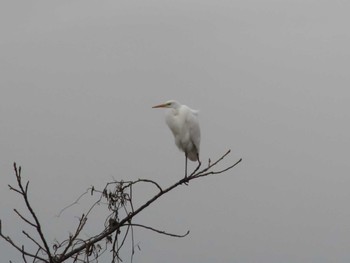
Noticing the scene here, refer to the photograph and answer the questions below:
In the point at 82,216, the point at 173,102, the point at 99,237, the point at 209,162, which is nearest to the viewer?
the point at 82,216

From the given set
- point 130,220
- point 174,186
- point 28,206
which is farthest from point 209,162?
point 28,206

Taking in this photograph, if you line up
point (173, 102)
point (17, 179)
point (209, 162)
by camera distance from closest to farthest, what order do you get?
1. point (17, 179)
2. point (209, 162)
3. point (173, 102)

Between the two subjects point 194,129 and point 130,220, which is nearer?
point 130,220

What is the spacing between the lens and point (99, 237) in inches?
164

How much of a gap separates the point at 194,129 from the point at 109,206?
5547 millimetres

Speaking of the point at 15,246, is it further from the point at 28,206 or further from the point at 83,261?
the point at 83,261

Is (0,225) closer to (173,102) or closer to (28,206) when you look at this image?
(28,206)

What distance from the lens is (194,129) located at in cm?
1023

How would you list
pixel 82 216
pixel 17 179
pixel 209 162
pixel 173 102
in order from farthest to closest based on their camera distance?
pixel 173 102
pixel 209 162
pixel 82 216
pixel 17 179

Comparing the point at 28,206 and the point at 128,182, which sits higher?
the point at 128,182

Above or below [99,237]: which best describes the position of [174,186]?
above

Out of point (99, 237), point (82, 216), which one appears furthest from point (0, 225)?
point (99, 237)

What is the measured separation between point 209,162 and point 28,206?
2.12m

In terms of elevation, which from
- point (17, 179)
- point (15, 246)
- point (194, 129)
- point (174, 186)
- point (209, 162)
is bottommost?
point (15, 246)
